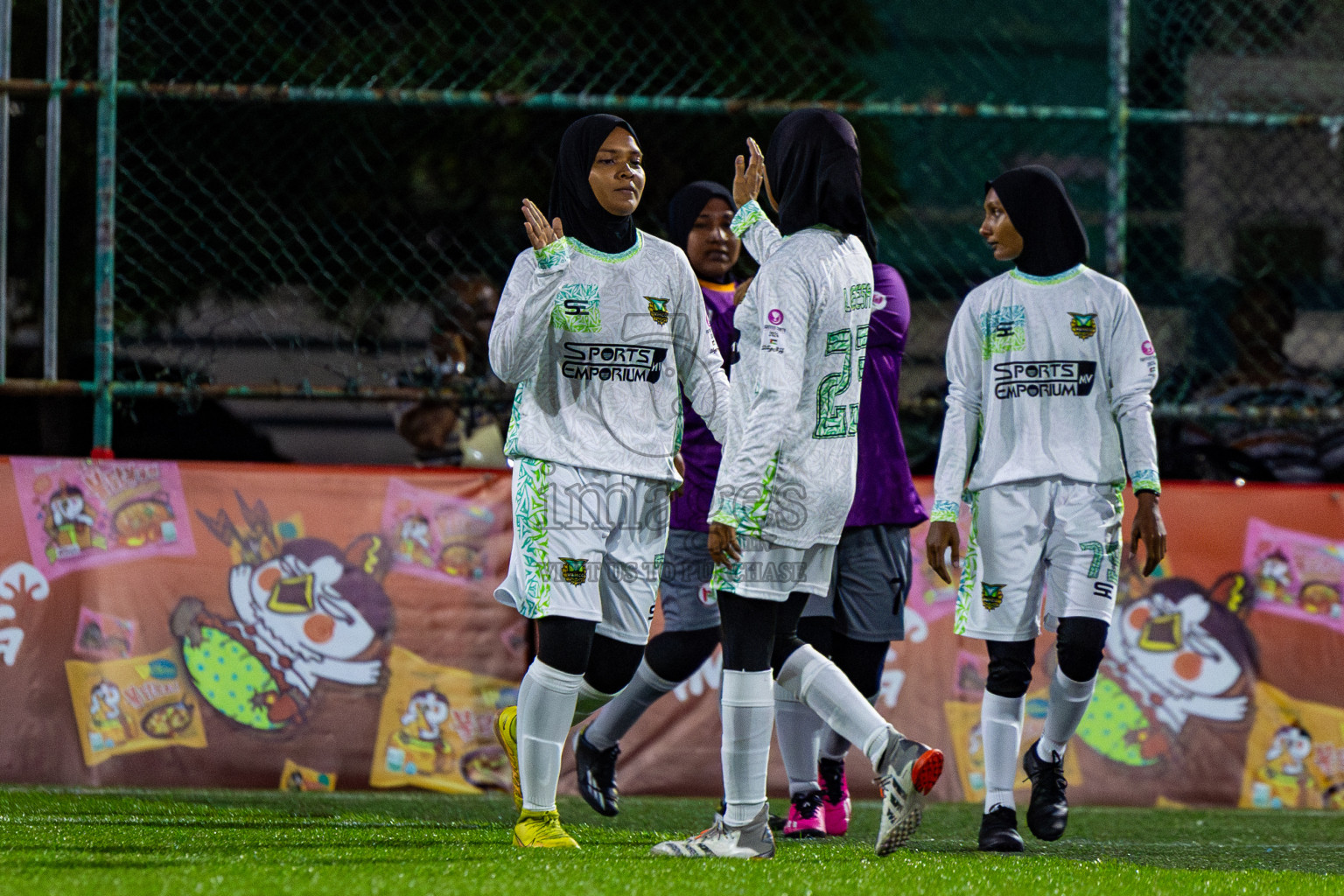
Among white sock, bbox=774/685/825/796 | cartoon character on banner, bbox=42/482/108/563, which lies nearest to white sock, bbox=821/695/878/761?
white sock, bbox=774/685/825/796

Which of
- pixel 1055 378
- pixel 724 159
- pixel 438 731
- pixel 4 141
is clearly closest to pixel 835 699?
pixel 1055 378

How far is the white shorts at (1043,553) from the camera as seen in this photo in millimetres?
4961

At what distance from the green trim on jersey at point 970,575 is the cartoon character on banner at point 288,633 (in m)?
2.41

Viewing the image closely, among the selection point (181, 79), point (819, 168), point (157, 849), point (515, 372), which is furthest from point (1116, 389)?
point (181, 79)

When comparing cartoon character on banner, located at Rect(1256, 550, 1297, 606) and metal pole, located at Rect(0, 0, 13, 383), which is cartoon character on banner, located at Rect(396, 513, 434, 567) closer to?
metal pole, located at Rect(0, 0, 13, 383)

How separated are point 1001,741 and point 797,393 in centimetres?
147

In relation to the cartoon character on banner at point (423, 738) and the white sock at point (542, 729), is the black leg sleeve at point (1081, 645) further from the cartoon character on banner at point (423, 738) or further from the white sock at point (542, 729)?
the cartoon character on banner at point (423, 738)

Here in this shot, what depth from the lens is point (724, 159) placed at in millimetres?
7969

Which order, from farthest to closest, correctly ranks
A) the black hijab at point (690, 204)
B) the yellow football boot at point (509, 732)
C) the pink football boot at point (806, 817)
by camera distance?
the black hijab at point (690, 204), the pink football boot at point (806, 817), the yellow football boot at point (509, 732)

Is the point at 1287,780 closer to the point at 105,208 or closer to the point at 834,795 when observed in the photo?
the point at 834,795

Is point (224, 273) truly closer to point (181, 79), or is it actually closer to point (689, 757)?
point (181, 79)

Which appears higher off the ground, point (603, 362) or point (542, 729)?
point (603, 362)

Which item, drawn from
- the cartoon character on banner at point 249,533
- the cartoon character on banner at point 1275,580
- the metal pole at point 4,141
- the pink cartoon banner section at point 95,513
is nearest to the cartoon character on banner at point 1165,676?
the cartoon character on banner at point 1275,580

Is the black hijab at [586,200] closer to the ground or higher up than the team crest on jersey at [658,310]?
higher up
